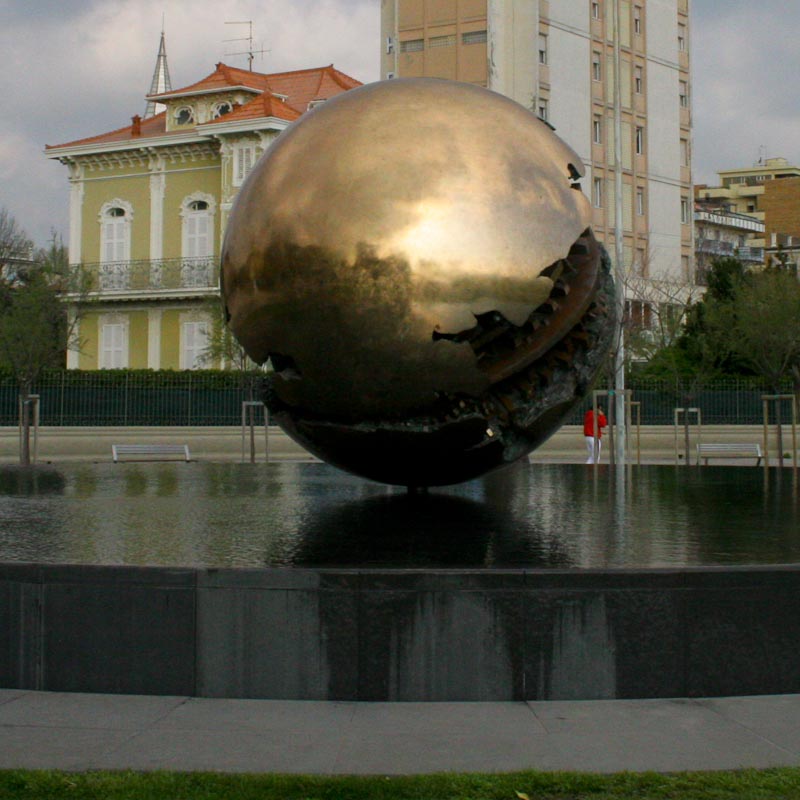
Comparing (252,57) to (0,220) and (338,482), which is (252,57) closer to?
(0,220)

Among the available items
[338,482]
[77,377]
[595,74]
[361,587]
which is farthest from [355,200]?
[595,74]

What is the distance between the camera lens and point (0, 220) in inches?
1954

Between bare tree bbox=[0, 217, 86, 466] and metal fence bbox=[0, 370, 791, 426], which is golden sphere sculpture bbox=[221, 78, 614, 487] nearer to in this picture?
bare tree bbox=[0, 217, 86, 466]

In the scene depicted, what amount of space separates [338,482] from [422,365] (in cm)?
499

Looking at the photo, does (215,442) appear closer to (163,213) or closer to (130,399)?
(130,399)

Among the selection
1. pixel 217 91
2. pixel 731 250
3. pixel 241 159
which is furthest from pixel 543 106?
pixel 731 250

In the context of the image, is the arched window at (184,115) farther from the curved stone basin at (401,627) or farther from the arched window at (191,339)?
the curved stone basin at (401,627)

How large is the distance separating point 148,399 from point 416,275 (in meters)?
26.2

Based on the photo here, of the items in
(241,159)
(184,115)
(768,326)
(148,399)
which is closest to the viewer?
(148,399)

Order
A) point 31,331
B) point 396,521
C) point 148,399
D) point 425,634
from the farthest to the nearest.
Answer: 1. point 148,399
2. point 31,331
3. point 396,521
4. point 425,634

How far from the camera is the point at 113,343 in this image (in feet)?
166

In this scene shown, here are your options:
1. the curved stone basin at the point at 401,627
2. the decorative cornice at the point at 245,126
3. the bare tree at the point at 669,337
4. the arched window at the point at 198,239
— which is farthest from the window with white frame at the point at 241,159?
the curved stone basin at the point at 401,627

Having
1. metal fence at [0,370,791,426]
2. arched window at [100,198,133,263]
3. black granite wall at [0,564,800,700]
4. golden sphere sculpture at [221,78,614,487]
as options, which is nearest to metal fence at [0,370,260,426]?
metal fence at [0,370,791,426]

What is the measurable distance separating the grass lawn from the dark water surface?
5.63 feet
